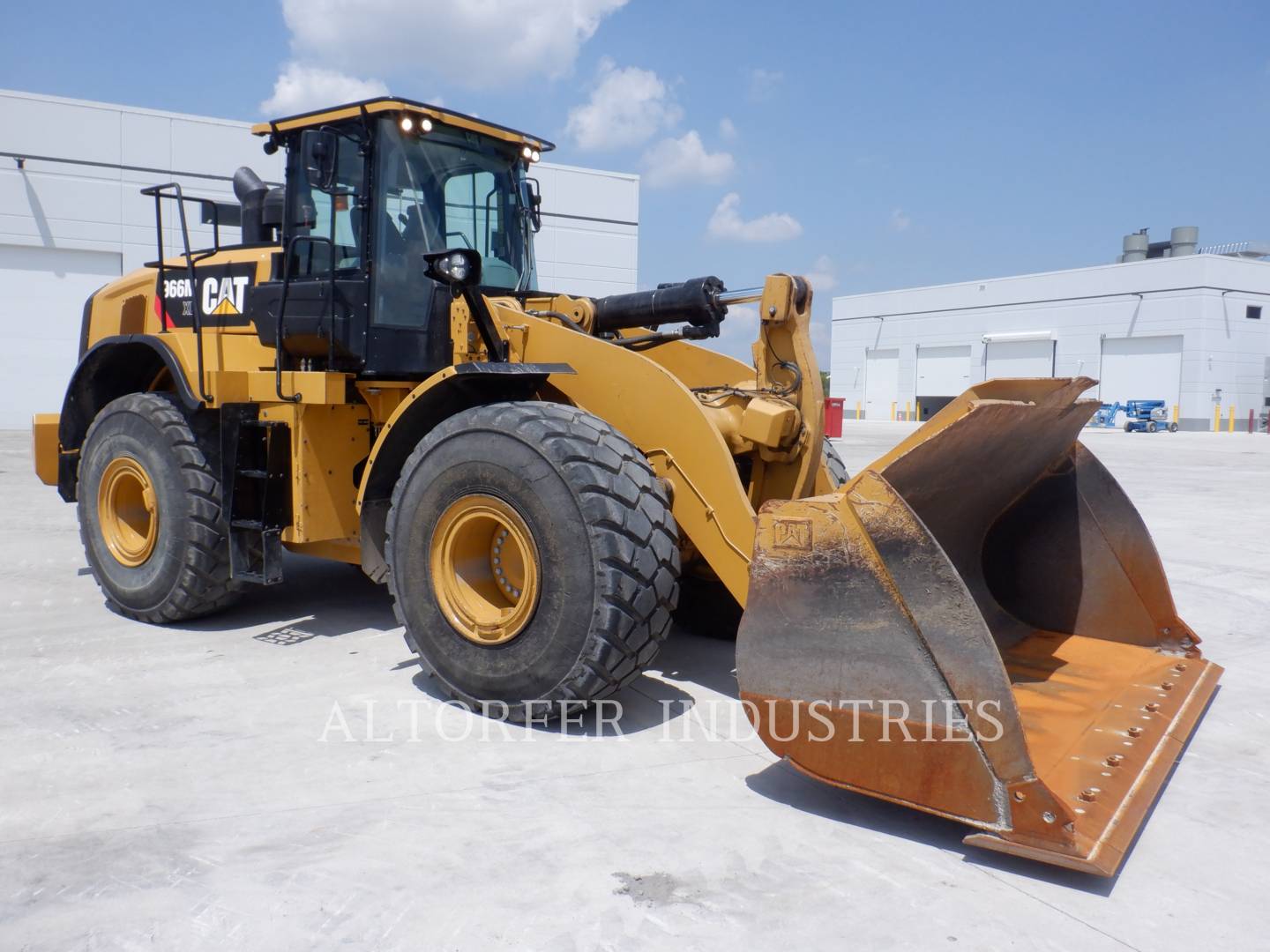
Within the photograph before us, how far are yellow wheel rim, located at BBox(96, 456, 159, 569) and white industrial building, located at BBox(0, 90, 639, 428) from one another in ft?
50.8

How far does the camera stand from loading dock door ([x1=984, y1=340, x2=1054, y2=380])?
43750 millimetres

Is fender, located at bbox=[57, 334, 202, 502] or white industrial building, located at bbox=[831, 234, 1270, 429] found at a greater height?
white industrial building, located at bbox=[831, 234, 1270, 429]

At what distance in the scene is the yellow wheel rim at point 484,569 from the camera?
3.93m

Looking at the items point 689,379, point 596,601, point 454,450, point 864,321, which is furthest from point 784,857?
point 864,321

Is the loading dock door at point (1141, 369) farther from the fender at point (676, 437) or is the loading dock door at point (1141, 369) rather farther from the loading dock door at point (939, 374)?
the fender at point (676, 437)

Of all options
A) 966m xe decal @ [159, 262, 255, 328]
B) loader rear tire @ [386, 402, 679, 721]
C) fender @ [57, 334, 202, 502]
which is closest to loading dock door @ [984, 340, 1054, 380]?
966m xe decal @ [159, 262, 255, 328]

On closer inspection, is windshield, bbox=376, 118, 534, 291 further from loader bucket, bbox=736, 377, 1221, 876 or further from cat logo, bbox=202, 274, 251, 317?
loader bucket, bbox=736, 377, 1221, 876

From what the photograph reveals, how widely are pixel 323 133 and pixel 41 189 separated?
2043cm

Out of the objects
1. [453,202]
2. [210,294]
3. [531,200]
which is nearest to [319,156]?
[453,202]

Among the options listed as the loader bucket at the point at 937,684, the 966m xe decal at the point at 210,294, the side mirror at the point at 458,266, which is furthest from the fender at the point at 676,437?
the 966m xe decal at the point at 210,294

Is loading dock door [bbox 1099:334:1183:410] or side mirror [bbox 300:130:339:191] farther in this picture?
loading dock door [bbox 1099:334:1183:410]

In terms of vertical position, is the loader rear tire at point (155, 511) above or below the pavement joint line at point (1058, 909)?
above

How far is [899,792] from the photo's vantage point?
9.83 ft

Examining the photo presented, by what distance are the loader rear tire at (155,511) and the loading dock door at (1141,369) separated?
4072 centimetres
